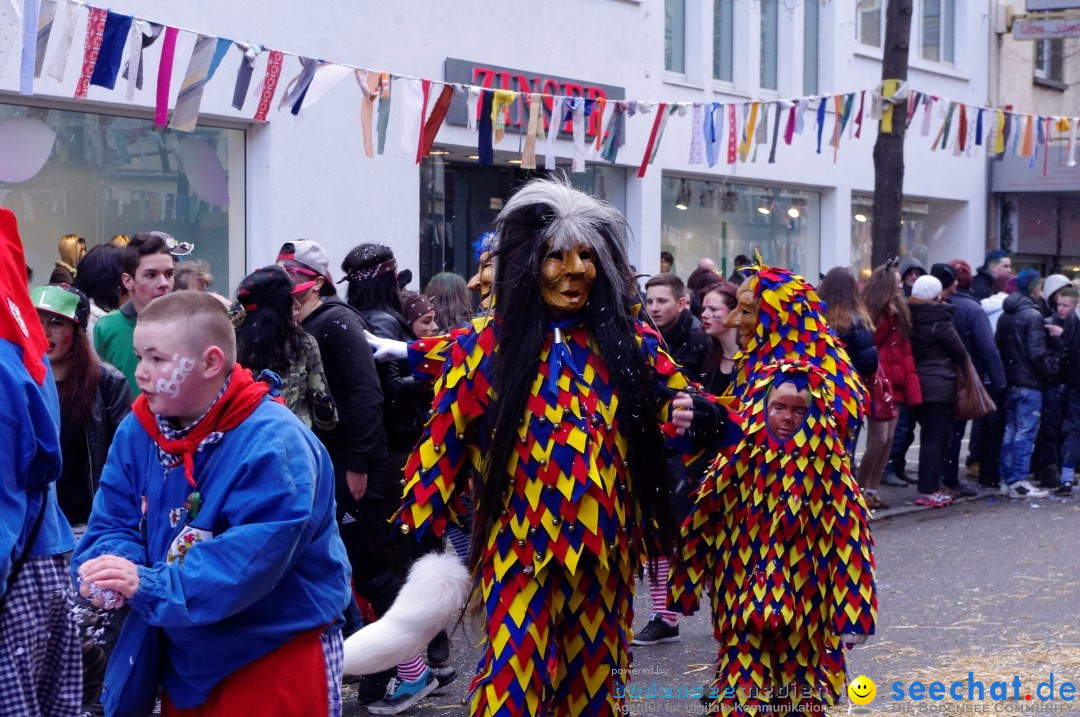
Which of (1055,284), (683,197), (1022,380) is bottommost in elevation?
(1022,380)

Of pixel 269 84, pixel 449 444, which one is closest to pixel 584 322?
pixel 449 444

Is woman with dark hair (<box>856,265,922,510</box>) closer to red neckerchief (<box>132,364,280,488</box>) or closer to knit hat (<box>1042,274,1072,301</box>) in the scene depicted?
knit hat (<box>1042,274,1072,301</box>)

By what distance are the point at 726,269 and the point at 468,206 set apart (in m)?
4.47

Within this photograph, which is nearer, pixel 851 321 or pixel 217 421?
pixel 217 421

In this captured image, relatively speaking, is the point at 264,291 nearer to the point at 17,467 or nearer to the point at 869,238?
the point at 17,467

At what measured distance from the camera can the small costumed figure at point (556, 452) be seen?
383cm

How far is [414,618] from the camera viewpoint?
3770 millimetres

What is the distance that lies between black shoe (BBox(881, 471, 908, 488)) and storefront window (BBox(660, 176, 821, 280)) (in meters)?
4.28

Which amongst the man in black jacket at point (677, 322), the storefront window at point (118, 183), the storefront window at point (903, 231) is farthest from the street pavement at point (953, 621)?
the storefront window at point (903, 231)

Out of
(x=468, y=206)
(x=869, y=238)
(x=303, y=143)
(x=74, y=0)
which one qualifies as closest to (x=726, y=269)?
(x=869, y=238)

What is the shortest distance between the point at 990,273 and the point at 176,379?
37.6 feet

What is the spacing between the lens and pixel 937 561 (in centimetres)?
830

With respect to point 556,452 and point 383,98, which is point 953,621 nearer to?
point 556,452

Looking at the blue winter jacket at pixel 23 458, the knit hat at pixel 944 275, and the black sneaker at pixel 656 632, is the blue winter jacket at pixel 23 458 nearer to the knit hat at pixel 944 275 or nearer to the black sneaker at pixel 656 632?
the black sneaker at pixel 656 632
